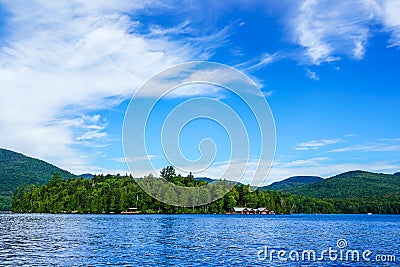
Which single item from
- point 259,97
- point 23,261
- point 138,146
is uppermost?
Result: point 259,97

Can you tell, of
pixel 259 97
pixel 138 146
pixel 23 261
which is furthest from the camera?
pixel 138 146

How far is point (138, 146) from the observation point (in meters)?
41.8

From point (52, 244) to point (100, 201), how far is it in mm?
146884

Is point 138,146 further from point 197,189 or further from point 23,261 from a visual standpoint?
point 197,189

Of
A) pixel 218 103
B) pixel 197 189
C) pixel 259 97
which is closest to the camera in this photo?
pixel 259 97

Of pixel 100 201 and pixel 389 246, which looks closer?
pixel 389 246

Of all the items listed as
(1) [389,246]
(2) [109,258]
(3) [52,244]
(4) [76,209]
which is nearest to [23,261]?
(2) [109,258]

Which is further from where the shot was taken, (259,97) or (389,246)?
(389,246)

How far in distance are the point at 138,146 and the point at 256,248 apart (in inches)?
650

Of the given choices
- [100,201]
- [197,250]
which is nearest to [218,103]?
[197,250]

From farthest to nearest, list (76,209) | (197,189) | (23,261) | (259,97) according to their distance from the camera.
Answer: (76,209) < (197,189) < (259,97) < (23,261)

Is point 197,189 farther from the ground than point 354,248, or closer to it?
farther from the ground

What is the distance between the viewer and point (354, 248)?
156 feet

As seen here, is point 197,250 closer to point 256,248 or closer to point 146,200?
point 256,248
